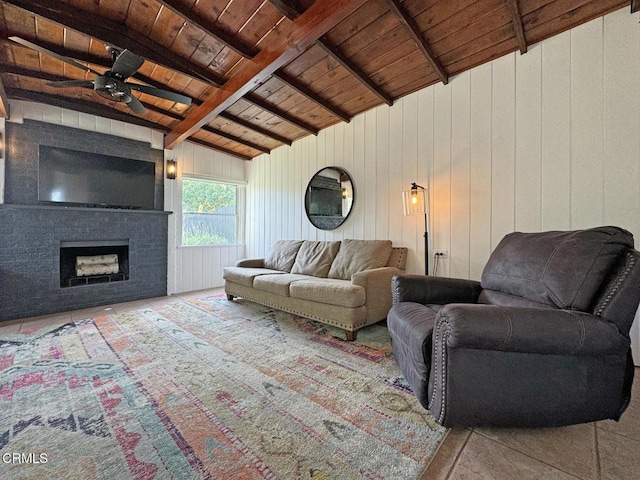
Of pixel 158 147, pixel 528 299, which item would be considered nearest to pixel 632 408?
pixel 528 299

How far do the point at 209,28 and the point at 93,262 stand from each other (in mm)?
3538

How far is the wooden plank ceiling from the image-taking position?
2098 millimetres

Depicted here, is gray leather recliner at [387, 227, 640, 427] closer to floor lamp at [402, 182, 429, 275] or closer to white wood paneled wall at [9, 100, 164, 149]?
floor lamp at [402, 182, 429, 275]

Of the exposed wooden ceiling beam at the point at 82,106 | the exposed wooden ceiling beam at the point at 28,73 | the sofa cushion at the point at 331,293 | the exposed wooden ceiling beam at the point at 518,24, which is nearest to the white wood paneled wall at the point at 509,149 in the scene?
the exposed wooden ceiling beam at the point at 518,24

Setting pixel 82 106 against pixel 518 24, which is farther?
pixel 82 106

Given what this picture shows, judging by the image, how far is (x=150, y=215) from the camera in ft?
14.2

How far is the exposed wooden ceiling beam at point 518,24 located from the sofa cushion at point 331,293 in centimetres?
250

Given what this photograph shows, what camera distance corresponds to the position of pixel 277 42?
7.66 ft

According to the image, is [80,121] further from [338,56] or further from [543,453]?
[543,453]

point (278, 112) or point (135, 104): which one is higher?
point (278, 112)

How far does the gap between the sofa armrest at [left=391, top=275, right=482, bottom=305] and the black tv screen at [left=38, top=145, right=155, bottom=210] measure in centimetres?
410

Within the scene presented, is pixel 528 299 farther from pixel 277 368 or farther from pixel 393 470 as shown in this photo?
pixel 277 368

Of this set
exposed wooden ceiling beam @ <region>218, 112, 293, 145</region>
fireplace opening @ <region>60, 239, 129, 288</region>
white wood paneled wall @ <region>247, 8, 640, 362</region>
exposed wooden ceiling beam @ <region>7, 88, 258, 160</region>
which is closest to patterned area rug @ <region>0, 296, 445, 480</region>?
fireplace opening @ <region>60, 239, 129, 288</region>

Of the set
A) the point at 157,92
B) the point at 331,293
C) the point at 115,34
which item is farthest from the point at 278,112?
the point at 331,293
